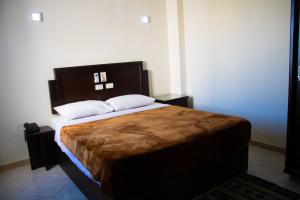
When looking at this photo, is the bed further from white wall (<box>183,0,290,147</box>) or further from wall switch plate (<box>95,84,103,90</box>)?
white wall (<box>183,0,290,147</box>)

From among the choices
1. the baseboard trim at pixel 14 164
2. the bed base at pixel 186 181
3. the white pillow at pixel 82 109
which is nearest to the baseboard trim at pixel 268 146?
the bed base at pixel 186 181

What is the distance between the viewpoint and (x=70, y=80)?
3.54 meters

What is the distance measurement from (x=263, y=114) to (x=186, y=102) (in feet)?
4.26

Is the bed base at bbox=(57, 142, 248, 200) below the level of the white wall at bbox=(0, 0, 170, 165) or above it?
below

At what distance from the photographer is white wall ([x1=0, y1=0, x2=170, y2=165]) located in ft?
10.3

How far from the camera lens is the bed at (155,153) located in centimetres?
188

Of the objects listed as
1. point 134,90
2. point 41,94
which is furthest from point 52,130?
point 134,90

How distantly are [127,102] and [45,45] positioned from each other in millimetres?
1318

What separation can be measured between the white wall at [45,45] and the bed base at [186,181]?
3.16ft

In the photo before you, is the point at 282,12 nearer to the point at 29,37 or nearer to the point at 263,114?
the point at 263,114

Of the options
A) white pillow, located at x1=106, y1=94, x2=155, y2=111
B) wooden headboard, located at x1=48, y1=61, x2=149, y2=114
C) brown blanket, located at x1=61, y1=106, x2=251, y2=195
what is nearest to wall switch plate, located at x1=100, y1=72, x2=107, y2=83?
wooden headboard, located at x1=48, y1=61, x2=149, y2=114

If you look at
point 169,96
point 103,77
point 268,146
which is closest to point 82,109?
point 103,77

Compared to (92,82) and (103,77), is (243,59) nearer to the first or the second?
(103,77)

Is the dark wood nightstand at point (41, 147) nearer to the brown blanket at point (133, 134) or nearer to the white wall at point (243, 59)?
the brown blanket at point (133, 134)
